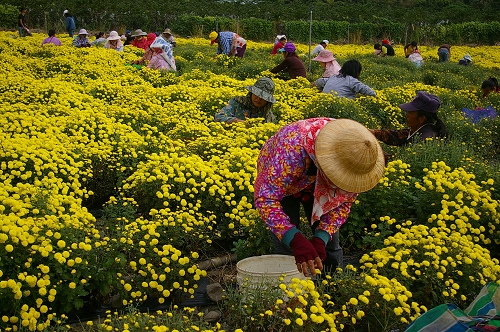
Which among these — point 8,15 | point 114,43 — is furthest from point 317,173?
point 8,15

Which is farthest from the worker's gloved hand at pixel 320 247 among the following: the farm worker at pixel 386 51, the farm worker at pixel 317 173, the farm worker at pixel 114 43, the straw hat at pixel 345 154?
the farm worker at pixel 386 51

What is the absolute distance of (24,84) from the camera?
784 cm

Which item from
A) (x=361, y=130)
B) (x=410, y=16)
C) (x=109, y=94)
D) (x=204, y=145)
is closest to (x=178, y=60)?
(x=109, y=94)

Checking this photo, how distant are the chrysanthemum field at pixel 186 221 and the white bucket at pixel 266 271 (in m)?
0.11

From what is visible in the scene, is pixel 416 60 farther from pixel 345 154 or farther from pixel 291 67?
pixel 345 154

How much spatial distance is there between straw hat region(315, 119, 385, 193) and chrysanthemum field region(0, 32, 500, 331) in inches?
23.2

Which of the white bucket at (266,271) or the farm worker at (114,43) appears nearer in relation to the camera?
the white bucket at (266,271)

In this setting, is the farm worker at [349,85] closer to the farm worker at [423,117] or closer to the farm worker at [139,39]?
the farm worker at [423,117]

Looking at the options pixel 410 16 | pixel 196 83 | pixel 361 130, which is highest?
pixel 361 130

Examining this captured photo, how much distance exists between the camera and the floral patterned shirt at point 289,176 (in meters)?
2.92

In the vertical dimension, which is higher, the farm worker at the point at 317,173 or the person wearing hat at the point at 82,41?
the farm worker at the point at 317,173

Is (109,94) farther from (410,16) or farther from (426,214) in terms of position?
(410,16)

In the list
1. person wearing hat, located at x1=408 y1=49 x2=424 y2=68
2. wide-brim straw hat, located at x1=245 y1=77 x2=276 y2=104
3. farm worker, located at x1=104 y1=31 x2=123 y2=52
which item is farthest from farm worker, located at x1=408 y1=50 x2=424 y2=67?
wide-brim straw hat, located at x1=245 y1=77 x2=276 y2=104

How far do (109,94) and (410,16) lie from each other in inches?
1360
